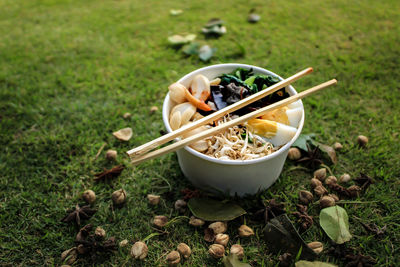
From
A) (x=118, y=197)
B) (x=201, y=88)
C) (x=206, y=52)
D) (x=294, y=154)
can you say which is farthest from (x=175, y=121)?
(x=206, y=52)

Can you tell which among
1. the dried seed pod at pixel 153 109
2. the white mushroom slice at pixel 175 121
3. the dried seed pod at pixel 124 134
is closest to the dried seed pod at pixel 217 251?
the white mushroom slice at pixel 175 121

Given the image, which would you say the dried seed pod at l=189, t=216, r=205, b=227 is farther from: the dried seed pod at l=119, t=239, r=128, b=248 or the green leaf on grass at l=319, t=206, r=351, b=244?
the green leaf on grass at l=319, t=206, r=351, b=244

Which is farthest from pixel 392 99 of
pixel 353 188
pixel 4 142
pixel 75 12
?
pixel 75 12

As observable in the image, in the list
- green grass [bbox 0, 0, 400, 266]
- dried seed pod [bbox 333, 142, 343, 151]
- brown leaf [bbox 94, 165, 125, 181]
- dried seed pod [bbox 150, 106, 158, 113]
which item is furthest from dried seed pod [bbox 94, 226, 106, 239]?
dried seed pod [bbox 333, 142, 343, 151]

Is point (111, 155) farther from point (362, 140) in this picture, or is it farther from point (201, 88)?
point (362, 140)

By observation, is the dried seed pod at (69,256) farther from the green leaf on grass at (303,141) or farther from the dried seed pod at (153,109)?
the green leaf on grass at (303,141)

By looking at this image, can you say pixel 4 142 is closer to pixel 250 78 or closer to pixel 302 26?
pixel 250 78
